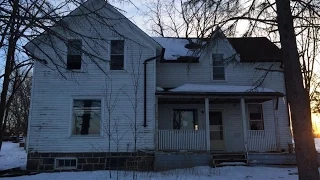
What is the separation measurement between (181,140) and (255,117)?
452 cm

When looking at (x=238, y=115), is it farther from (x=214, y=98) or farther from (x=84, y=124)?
(x=84, y=124)

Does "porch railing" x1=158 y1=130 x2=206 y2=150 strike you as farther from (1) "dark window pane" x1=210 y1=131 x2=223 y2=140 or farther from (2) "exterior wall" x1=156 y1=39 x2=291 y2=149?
(2) "exterior wall" x1=156 y1=39 x2=291 y2=149

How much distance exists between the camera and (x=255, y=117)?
1684cm

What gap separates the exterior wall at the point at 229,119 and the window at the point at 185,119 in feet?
0.77

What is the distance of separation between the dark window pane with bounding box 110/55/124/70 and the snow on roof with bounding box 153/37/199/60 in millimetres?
2688

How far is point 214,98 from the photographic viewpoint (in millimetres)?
15406

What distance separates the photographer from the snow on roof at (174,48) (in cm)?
1725

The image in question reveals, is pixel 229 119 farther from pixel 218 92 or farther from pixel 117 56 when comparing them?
pixel 117 56

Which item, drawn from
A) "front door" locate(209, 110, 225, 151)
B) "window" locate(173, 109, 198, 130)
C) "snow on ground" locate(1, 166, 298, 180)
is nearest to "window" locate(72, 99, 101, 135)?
"snow on ground" locate(1, 166, 298, 180)

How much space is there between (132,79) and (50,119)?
4.10 m

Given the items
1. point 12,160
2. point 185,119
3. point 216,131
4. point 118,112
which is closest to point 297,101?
point 118,112

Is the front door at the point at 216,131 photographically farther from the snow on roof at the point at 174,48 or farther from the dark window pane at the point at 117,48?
the dark window pane at the point at 117,48

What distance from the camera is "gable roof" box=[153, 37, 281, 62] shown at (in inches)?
678

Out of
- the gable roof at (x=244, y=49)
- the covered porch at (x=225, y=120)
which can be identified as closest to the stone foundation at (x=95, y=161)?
the covered porch at (x=225, y=120)
